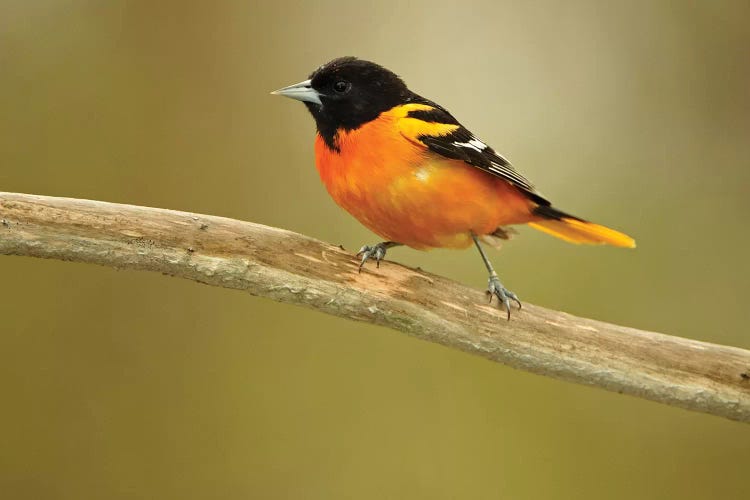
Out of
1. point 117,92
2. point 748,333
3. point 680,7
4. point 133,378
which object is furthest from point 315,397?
point 680,7

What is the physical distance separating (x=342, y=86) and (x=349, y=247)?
1220 millimetres

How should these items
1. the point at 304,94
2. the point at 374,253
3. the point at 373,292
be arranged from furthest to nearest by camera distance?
the point at 304,94 → the point at 374,253 → the point at 373,292

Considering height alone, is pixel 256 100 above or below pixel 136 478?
above

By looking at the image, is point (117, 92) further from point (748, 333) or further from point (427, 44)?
point (748, 333)

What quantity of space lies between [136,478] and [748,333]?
3.42 meters

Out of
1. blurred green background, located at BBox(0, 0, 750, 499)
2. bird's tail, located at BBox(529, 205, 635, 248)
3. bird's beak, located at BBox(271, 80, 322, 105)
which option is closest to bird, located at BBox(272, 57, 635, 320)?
bird's beak, located at BBox(271, 80, 322, 105)

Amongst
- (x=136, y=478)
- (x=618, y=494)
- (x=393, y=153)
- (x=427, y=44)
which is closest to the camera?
A: (x=393, y=153)

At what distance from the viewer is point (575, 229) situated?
3672 millimetres

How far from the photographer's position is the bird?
3029 mm

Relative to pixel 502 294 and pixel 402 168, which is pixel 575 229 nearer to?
pixel 502 294

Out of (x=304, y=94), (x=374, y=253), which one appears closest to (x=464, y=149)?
(x=374, y=253)

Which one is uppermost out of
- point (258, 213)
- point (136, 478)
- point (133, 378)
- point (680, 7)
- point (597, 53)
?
point (680, 7)

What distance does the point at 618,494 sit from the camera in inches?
162

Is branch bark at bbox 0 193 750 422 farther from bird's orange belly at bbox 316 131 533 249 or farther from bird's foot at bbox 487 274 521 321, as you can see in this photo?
bird's orange belly at bbox 316 131 533 249
